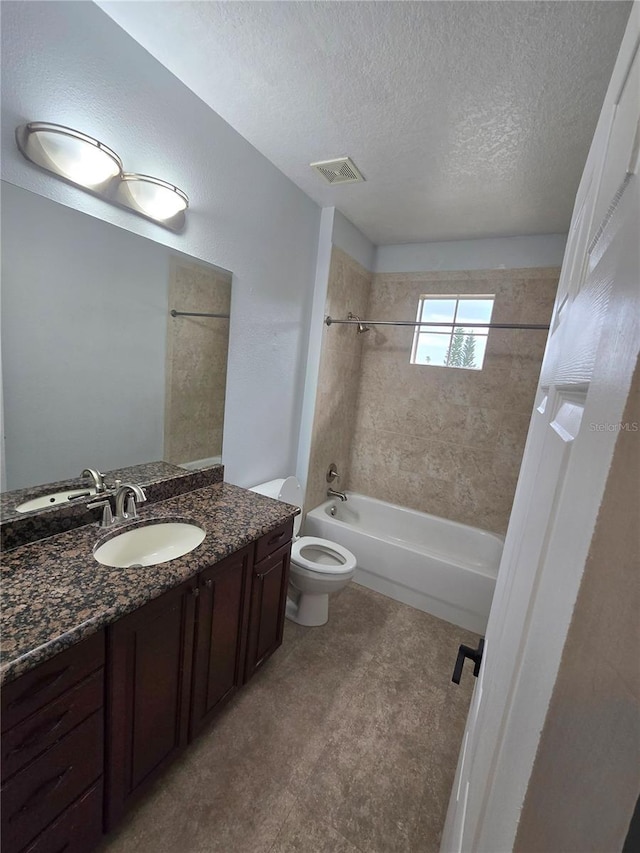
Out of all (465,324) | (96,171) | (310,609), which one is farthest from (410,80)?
(310,609)

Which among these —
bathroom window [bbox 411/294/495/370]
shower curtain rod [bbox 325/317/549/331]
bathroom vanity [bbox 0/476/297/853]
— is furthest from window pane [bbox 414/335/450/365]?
bathroom vanity [bbox 0/476/297/853]

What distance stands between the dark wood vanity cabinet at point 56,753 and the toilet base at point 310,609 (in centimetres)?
125

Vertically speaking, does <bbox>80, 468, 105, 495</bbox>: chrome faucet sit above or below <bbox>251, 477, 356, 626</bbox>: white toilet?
above

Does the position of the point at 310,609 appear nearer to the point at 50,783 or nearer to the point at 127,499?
the point at 127,499

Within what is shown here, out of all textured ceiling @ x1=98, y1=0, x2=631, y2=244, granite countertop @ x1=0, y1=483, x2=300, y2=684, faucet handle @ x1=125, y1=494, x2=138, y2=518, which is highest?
textured ceiling @ x1=98, y1=0, x2=631, y2=244

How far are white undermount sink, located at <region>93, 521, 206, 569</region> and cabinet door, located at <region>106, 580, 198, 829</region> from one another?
0.25 m

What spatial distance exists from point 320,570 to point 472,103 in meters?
2.30

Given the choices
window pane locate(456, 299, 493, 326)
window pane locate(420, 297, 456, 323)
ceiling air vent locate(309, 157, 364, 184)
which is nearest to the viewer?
ceiling air vent locate(309, 157, 364, 184)

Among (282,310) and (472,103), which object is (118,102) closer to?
(282,310)

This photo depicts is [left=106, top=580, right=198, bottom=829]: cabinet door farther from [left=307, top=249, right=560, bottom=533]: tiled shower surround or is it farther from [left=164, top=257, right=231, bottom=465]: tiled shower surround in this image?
[left=307, top=249, right=560, bottom=533]: tiled shower surround

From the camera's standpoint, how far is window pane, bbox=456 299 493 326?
8.95 ft

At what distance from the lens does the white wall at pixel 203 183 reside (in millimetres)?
1073

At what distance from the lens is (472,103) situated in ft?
4.63

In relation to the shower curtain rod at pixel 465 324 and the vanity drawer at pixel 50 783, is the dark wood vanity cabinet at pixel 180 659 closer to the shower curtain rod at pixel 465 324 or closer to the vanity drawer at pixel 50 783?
the vanity drawer at pixel 50 783
